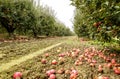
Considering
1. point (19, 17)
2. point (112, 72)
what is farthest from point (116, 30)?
point (19, 17)

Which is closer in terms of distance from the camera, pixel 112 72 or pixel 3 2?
pixel 112 72

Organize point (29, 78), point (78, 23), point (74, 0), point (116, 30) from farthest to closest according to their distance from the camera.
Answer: point (78, 23) < point (74, 0) < point (116, 30) < point (29, 78)

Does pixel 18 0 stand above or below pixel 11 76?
above

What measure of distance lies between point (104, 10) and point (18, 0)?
58.6ft

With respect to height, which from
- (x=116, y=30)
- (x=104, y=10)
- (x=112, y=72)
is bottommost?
(x=112, y=72)

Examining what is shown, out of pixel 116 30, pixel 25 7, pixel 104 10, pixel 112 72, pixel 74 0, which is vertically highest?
pixel 25 7

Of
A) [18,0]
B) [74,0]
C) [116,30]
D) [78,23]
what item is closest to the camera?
[116,30]

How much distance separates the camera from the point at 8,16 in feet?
58.6

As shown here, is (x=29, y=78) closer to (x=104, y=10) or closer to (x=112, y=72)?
(x=112, y=72)

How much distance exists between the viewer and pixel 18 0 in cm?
2114

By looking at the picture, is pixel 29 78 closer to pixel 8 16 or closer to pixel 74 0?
pixel 74 0

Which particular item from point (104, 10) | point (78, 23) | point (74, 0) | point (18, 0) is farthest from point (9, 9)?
point (104, 10)

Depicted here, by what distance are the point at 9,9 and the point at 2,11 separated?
0.96m

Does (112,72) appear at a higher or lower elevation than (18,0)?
lower
